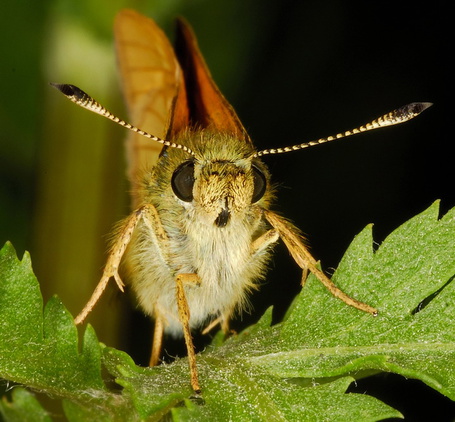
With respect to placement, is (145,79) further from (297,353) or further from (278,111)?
(297,353)

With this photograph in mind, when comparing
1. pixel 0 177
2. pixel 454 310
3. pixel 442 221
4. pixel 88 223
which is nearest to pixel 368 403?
pixel 454 310

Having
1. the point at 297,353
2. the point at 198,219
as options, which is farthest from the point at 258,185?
the point at 297,353

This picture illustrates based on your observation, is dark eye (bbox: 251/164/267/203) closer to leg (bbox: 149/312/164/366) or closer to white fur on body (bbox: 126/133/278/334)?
white fur on body (bbox: 126/133/278/334)

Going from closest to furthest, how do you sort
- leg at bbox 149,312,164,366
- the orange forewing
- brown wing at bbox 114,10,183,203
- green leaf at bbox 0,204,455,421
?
green leaf at bbox 0,204,455,421 < leg at bbox 149,312,164,366 < the orange forewing < brown wing at bbox 114,10,183,203

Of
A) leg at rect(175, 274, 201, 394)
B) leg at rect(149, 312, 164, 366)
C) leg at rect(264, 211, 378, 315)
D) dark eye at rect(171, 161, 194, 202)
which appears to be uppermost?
dark eye at rect(171, 161, 194, 202)

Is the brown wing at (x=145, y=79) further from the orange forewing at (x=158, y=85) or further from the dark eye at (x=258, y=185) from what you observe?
the dark eye at (x=258, y=185)

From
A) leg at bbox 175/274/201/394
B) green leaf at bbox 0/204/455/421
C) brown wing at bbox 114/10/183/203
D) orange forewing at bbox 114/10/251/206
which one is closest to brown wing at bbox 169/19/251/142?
orange forewing at bbox 114/10/251/206

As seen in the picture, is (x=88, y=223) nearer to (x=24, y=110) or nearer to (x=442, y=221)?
(x=24, y=110)

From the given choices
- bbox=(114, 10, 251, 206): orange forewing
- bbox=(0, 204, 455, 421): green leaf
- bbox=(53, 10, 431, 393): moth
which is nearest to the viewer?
bbox=(0, 204, 455, 421): green leaf
